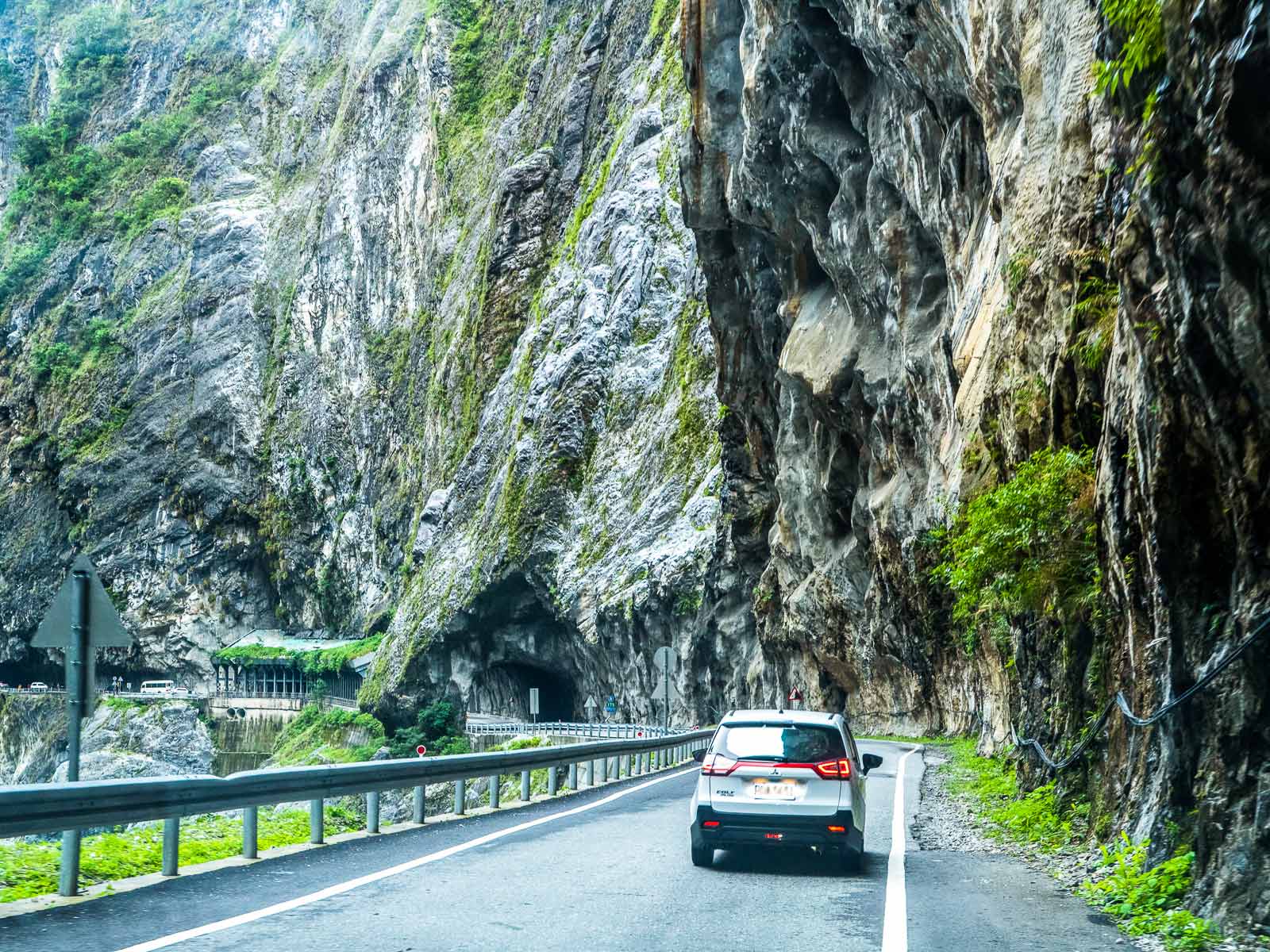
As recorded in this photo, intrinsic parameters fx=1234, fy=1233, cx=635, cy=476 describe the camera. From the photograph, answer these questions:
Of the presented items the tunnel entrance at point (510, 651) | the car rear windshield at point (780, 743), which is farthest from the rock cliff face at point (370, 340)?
the car rear windshield at point (780, 743)

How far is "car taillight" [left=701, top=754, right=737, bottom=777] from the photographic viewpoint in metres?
11.0

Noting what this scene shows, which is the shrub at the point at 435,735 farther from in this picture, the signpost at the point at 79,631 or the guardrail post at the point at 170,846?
the signpost at the point at 79,631

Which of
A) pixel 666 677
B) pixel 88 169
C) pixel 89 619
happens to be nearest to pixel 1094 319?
pixel 89 619

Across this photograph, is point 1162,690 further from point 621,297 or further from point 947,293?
point 621,297

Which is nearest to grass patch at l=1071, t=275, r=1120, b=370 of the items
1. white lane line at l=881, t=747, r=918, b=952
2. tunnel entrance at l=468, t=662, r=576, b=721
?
white lane line at l=881, t=747, r=918, b=952

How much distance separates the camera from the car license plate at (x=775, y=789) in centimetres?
1088

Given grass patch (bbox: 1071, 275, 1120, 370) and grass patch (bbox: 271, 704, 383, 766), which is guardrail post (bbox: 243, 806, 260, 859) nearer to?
grass patch (bbox: 1071, 275, 1120, 370)

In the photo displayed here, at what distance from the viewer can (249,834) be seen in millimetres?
11094

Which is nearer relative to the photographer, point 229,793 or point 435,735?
point 229,793

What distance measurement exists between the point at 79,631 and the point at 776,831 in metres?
5.97

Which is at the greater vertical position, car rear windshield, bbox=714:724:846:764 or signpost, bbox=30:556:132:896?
signpost, bbox=30:556:132:896

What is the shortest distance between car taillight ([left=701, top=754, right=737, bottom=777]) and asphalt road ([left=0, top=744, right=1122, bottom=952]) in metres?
0.87

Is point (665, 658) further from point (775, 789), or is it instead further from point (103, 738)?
point (103, 738)

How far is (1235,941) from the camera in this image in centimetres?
727
